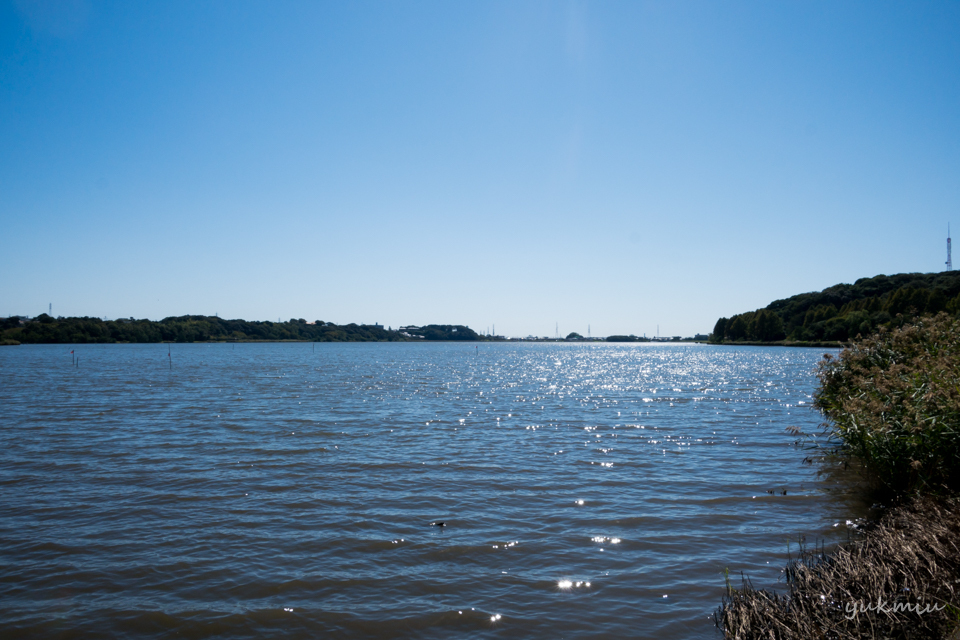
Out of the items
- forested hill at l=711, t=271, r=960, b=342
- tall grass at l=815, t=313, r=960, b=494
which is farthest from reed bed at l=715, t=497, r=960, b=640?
forested hill at l=711, t=271, r=960, b=342

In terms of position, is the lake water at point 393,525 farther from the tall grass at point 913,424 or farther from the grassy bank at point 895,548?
the tall grass at point 913,424

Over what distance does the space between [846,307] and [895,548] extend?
169 m

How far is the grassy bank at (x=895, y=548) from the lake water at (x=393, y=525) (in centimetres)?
105

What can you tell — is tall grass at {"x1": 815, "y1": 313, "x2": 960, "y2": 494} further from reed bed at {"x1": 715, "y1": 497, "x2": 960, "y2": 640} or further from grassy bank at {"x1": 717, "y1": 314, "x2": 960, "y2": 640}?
reed bed at {"x1": 715, "y1": 497, "x2": 960, "y2": 640}

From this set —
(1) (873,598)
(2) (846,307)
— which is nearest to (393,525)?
(1) (873,598)

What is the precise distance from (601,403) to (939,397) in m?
22.6

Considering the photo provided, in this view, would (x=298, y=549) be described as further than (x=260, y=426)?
No

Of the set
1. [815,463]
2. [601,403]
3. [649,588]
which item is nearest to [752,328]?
[601,403]

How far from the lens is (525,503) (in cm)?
1223

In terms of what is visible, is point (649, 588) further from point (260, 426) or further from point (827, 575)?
point (260, 426)

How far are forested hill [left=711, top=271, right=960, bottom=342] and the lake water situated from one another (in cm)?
12139

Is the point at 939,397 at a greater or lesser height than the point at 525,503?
greater

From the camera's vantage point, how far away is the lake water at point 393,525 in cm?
750

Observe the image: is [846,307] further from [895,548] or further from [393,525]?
[393,525]
